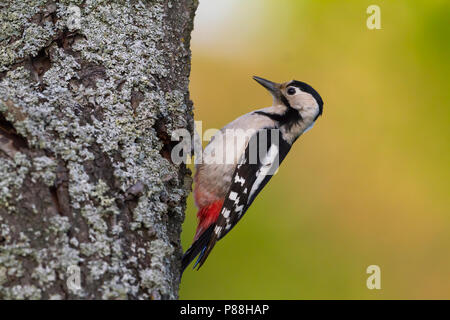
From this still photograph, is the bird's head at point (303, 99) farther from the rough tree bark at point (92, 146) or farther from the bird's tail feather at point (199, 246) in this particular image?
the rough tree bark at point (92, 146)

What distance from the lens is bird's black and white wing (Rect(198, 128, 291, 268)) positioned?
2910 mm

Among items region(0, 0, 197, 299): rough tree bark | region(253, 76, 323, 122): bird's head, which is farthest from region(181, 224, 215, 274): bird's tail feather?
region(253, 76, 323, 122): bird's head

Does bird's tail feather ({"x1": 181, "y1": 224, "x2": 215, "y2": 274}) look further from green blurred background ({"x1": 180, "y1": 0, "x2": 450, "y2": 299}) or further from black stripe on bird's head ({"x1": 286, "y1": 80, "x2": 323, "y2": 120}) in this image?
black stripe on bird's head ({"x1": 286, "y1": 80, "x2": 323, "y2": 120})

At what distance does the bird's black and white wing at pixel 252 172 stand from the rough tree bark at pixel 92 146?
25.8 inches

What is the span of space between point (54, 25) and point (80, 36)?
11cm

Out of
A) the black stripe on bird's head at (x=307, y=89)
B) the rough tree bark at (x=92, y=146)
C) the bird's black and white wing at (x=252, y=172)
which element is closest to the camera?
the rough tree bark at (x=92, y=146)

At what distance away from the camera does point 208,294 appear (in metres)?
3.03

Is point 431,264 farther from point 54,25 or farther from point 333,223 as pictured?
point 54,25

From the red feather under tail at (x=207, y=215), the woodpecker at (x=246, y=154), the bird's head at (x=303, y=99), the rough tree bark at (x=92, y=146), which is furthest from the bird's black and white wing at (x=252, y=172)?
the rough tree bark at (x=92, y=146)

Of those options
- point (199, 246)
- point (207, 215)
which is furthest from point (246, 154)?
point (199, 246)

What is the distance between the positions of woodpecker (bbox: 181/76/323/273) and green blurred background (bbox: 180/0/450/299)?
22 cm

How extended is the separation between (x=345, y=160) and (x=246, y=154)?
876mm

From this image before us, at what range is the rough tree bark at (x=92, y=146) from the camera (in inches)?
56.5
